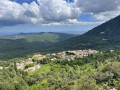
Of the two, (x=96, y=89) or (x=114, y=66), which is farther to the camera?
(x=114, y=66)

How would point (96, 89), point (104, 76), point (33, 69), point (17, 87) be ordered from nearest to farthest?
point (96, 89) → point (104, 76) → point (17, 87) → point (33, 69)

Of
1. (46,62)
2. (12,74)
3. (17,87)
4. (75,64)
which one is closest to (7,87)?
(17,87)

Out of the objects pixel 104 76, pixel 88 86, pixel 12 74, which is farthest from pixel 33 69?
pixel 88 86

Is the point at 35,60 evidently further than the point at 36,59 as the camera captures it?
No

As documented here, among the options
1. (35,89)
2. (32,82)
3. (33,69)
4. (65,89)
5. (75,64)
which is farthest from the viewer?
(75,64)

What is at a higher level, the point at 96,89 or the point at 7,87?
the point at 96,89

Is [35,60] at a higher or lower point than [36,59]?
lower

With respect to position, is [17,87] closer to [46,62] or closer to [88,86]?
[88,86]

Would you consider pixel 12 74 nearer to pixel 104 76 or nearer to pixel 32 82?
pixel 32 82

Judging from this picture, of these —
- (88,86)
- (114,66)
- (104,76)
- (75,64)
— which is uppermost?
(88,86)
